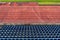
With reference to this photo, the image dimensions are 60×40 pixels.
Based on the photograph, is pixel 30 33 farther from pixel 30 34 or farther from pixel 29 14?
pixel 29 14

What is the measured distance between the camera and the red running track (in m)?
3.96

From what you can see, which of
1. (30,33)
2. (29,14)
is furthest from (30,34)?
(29,14)

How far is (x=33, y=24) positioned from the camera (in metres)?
3.86

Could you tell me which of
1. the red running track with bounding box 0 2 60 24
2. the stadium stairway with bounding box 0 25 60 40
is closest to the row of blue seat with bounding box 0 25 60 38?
the stadium stairway with bounding box 0 25 60 40

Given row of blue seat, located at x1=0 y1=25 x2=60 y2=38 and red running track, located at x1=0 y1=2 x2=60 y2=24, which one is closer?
row of blue seat, located at x1=0 y1=25 x2=60 y2=38

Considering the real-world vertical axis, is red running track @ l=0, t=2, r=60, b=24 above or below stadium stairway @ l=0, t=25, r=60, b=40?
below

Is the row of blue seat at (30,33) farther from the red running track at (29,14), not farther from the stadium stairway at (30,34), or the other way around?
the red running track at (29,14)

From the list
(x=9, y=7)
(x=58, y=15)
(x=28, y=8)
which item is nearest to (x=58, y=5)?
(x=58, y=15)

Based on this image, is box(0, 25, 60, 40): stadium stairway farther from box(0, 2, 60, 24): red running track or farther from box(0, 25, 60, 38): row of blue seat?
box(0, 2, 60, 24): red running track

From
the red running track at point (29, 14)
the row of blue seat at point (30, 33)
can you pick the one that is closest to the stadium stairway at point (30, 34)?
the row of blue seat at point (30, 33)

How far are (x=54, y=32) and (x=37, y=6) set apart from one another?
3.00 feet

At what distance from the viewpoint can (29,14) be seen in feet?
13.3

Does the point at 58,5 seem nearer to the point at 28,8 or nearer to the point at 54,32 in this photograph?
the point at 28,8

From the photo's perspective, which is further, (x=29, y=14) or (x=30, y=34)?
(x=29, y=14)
